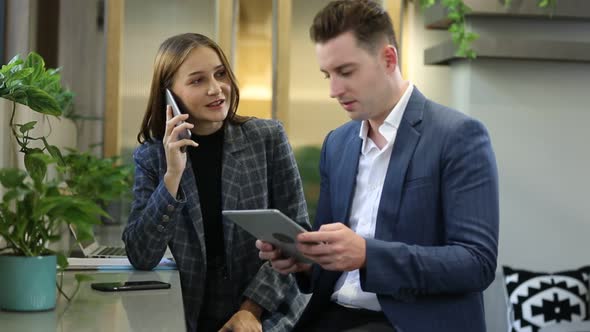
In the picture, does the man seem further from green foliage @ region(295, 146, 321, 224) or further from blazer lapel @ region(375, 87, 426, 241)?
green foliage @ region(295, 146, 321, 224)

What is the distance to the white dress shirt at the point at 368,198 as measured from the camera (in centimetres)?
212

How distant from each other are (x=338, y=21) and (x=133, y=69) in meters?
2.71

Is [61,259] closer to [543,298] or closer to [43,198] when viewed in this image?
[43,198]

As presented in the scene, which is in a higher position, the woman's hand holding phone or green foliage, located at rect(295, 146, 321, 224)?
the woman's hand holding phone

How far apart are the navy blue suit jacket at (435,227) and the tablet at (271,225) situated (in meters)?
0.18

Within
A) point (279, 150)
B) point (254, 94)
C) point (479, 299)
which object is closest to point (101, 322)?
point (479, 299)

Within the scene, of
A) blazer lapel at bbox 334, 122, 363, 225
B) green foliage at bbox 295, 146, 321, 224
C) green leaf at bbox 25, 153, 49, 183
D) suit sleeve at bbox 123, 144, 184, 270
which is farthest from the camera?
green foliage at bbox 295, 146, 321, 224

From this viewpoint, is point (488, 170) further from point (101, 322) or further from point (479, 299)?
point (101, 322)

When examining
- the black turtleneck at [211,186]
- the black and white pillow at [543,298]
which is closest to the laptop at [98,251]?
the black turtleneck at [211,186]

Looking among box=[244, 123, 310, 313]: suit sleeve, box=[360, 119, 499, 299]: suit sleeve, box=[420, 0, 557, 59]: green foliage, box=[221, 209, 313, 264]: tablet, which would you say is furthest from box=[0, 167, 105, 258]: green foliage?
box=[420, 0, 557, 59]: green foliage

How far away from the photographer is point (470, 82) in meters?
4.47

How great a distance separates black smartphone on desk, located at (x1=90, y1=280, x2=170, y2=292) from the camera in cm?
204

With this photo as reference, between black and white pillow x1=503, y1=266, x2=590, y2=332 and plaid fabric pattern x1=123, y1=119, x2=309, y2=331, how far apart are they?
2.16 meters

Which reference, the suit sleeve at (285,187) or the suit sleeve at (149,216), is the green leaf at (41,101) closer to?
the suit sleeve at (149,216)
